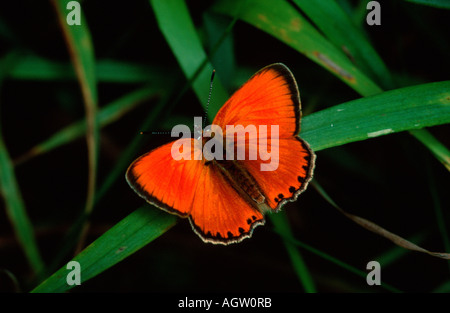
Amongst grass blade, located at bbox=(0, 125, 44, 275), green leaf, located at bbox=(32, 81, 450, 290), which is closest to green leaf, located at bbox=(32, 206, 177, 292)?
green leaf, located at bbox=(32, 81, 450, 290)

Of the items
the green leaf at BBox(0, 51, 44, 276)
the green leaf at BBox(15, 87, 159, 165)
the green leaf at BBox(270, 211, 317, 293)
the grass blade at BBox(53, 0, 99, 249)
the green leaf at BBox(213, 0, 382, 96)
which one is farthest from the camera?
the green leaf at BBox(15, 87, 159, 165)

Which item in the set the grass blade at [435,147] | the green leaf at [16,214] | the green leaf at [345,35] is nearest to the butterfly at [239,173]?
the green leaf at [345,35]

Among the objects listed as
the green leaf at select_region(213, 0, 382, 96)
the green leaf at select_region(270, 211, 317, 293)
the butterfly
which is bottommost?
the green leaf at select_region(270, 211, 317, 293)

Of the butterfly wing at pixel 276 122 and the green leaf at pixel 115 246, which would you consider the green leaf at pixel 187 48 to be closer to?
the butterfly wing at pixel 276 122

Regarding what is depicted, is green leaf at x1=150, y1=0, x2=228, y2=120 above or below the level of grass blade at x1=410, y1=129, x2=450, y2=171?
above

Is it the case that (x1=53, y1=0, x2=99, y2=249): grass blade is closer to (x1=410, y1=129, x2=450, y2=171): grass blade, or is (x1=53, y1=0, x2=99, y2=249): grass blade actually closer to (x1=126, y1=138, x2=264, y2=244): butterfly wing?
(x1=126, y1=138, x2=264, y2=244): butterfly wing

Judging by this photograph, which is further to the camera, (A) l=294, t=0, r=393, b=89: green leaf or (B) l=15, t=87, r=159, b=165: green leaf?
(B) l=15, t=87, r=159, b=165: green leaf
